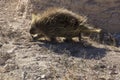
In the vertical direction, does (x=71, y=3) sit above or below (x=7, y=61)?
above

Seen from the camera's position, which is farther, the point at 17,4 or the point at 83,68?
the point at 17,4

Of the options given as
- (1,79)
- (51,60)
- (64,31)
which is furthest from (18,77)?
(64,31)

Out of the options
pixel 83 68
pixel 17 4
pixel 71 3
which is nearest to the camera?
Result: pixel 83 68

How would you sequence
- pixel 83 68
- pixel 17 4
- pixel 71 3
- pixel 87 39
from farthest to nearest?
pixel 17 4, pixel 71 3, pixel 87 39, pixel 83 68

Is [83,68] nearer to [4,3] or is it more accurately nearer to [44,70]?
[44,70]

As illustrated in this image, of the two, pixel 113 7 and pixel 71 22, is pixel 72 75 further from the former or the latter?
pixel 113 7

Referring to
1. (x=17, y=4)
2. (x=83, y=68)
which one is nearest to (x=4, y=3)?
(x=17, y=4)

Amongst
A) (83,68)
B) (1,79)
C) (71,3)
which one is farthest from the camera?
(71,3)
